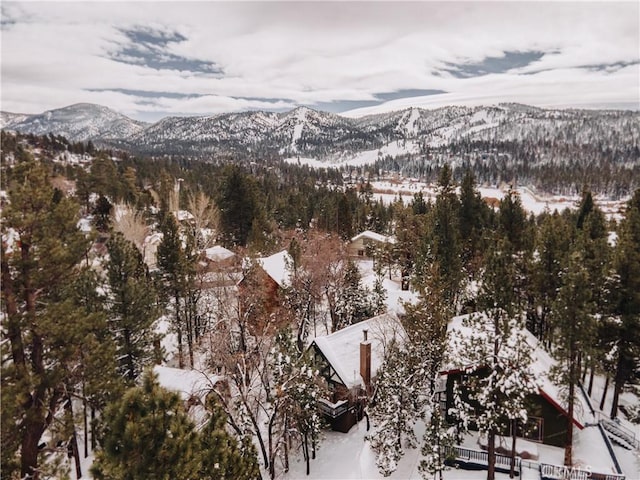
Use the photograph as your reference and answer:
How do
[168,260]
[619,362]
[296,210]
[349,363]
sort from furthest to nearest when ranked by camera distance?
[296,210], [168,260], [349,363], [619,362]

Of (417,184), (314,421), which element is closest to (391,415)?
(314,421)

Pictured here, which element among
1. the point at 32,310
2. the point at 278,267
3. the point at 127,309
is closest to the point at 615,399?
the point at 278,267

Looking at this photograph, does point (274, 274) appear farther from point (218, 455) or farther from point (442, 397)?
point (218, 455)

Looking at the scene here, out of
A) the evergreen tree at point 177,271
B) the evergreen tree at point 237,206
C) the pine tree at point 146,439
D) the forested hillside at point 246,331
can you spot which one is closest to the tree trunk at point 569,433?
the forested hillside at point 246,331

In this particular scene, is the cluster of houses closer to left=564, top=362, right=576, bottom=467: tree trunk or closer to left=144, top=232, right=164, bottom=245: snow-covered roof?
left=564, top=362, right=576, bottom=467: tree trunk

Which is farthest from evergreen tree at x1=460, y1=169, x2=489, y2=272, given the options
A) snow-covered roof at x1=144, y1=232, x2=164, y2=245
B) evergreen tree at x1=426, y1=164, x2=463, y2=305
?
snow-covered roof at x1=144, y1=232, x2=164, y2=245

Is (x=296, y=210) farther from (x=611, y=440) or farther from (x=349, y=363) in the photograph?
(x=611, y=440)

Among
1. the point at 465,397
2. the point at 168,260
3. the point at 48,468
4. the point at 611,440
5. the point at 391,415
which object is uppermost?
the point at 168,260
